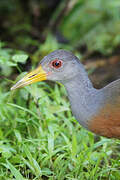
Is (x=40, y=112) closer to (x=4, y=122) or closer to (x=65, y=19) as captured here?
(x=4, y=122)

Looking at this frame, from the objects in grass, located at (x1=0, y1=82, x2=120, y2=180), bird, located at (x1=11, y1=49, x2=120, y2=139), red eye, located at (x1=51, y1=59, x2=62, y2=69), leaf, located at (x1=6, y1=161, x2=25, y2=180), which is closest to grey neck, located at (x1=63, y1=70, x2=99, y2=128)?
bird, located at (x1=11, y1=49, x2=120, y2=139)

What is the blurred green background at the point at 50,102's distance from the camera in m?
3.58

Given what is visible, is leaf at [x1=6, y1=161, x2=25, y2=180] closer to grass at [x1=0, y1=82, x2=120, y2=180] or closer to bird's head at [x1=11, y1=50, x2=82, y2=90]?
grass at [x1=0, y1=82, x2=120, y2=180]

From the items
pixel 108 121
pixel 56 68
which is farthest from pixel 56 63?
pixel 108 121

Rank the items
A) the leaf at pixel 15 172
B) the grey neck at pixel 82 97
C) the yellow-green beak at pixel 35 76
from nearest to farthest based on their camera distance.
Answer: the leaf at pixel 15 172 → the grey neck at pixel 82 97 → the yellow-green beak at pixel 35 76

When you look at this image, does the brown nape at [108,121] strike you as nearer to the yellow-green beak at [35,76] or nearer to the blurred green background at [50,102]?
the blurred green background at [50,102]

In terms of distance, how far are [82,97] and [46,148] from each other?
2.44 feet

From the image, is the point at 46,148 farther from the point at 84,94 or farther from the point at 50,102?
the point at 50,102

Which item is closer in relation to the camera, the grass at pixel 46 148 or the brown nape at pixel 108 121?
the brown nape at pixel 108 121

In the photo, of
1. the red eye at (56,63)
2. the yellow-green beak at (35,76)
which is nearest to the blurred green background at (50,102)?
the yellow-green beak at (35,76)

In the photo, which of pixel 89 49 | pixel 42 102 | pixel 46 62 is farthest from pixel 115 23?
pixel 46 62

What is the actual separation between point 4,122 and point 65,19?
13.6ft

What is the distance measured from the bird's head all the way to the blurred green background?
0.45 meters

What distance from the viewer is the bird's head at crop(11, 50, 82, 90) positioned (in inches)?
137
